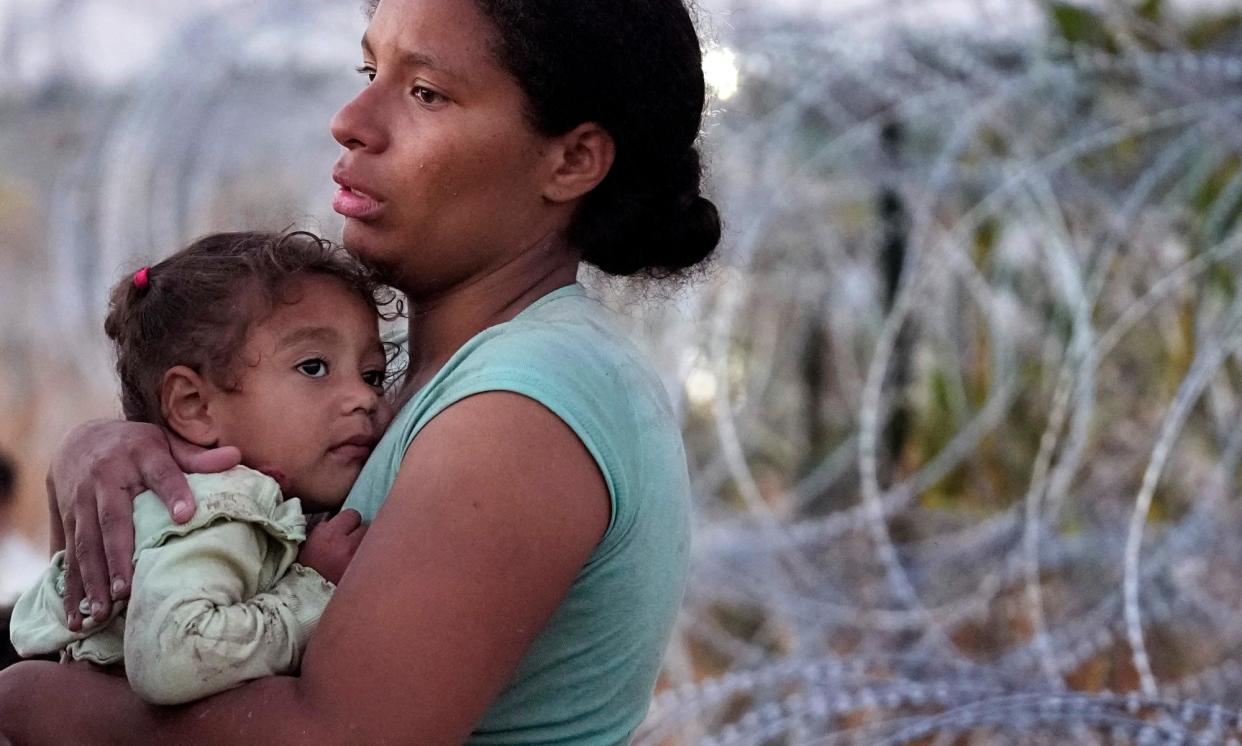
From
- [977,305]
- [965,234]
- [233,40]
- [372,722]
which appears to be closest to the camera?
[372,722]

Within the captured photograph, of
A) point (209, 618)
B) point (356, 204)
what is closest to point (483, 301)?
point (356, 204)

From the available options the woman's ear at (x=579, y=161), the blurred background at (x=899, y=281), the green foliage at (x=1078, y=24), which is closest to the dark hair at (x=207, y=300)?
the woman's ear at (x=579, y=161)

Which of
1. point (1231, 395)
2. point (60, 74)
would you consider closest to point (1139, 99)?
point (1231, 395)

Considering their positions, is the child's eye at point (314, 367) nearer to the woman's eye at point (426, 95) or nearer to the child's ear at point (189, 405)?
the child's ear at point (189, 405)

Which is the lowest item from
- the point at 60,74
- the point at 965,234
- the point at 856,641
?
the point at 856,641

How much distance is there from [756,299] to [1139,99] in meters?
1.82

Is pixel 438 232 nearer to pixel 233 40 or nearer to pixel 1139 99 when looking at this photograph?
pixel 233 40

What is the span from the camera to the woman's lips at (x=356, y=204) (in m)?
1.65

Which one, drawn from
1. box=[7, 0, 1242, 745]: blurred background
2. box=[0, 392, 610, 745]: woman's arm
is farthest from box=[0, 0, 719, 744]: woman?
box=[7, 0, 1242, 745]: blurred background

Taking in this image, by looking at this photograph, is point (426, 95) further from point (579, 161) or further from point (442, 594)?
point (442, 594)

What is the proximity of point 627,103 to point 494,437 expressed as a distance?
1.63 ft

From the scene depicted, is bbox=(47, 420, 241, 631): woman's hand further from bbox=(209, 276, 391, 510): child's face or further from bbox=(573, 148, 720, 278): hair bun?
bbox=(573, 148, 720, 278): hair bun

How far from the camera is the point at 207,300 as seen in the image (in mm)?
1622

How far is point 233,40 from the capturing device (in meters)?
4.62
